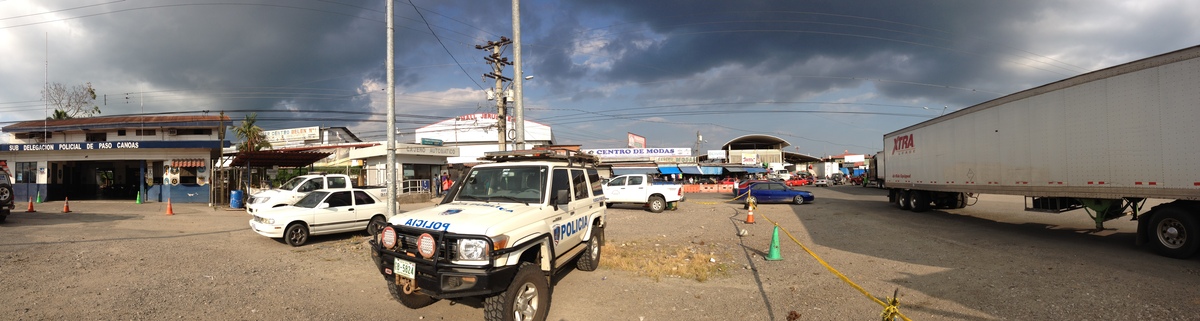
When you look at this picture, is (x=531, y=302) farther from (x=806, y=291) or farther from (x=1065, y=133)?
(x=1065, y=133)

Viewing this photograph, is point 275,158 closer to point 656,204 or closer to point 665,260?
point 656,204

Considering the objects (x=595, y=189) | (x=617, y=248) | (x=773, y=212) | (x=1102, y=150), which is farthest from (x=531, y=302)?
(x=773, y=212)

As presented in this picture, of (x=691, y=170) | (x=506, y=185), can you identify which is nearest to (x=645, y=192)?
(x=506, y=185)

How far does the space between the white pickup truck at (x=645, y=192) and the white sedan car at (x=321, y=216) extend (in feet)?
29.5

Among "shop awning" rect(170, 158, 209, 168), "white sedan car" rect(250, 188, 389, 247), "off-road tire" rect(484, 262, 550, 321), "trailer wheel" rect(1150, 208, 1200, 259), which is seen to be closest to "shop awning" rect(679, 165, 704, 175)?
"shop awning" rect(170, 158, 209, 168)

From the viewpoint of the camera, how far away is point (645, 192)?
18281mm

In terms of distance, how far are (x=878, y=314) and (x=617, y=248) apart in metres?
4.87

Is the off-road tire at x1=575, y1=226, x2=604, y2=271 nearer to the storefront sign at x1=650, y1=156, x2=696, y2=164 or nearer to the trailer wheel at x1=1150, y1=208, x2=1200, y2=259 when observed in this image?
the trailer wheel at x1=1150, y1=208, x2=1200, y2=259

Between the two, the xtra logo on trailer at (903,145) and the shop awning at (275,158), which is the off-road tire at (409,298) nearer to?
the shop awning at (275,158)

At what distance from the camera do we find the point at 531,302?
4.63 m

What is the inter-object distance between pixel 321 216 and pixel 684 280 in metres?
7.79

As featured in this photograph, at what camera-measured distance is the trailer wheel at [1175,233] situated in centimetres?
739

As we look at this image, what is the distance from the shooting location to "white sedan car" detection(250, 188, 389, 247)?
9.46 meters

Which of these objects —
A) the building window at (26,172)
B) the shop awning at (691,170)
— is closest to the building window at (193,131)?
the building window at (26,172)
